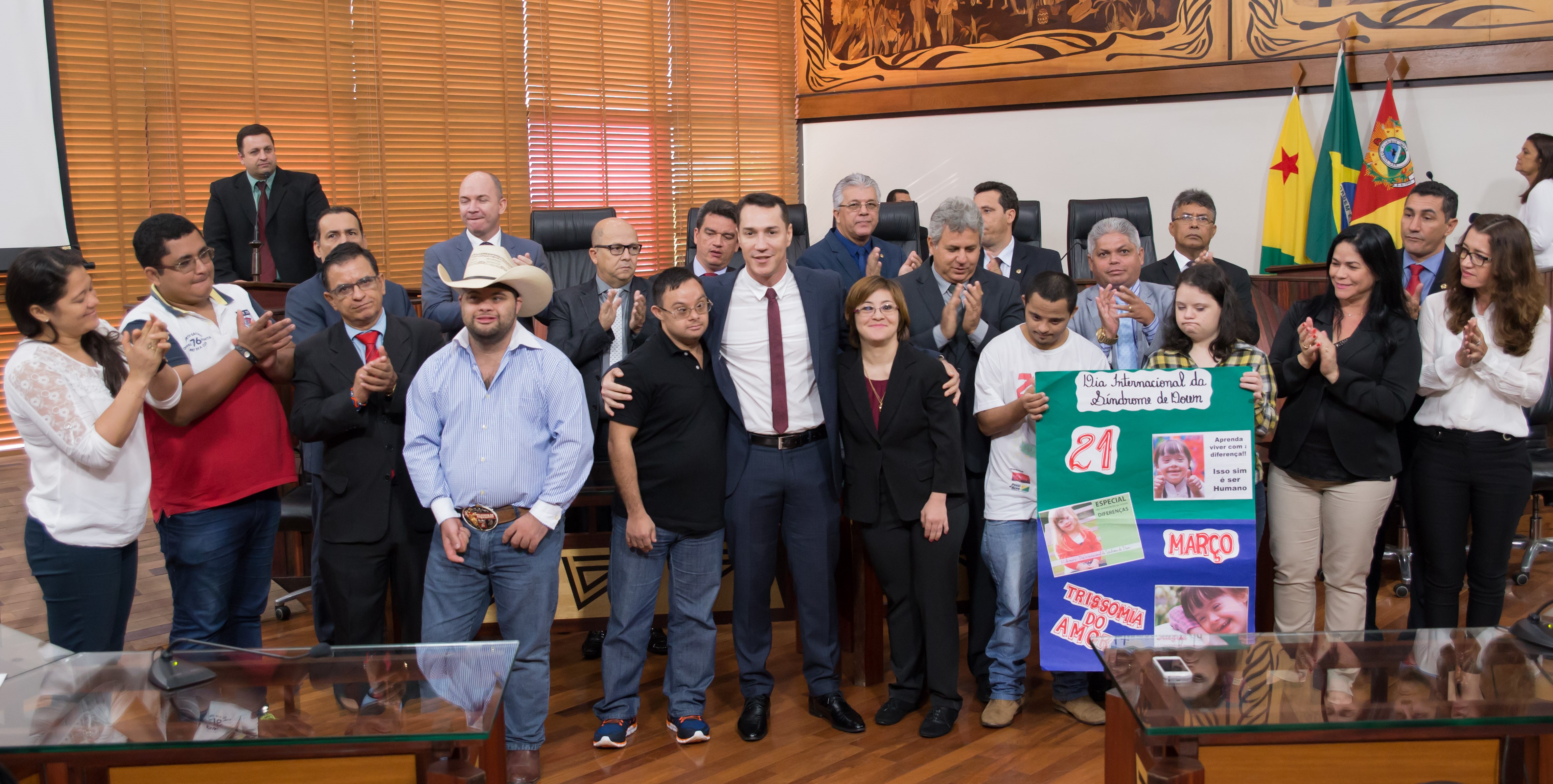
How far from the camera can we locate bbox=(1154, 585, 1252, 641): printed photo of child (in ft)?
10.4

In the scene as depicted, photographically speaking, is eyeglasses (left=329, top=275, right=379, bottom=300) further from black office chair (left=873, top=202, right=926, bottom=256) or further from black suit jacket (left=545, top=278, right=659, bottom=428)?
black office chair (left=873, top=202, right=926, bottom=256)

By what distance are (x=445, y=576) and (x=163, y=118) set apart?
477 cm

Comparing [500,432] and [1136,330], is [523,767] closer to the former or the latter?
[500,432]

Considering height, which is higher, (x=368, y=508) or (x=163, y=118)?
(x=163, y=118)

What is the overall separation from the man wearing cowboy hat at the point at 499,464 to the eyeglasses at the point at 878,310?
2.83 ft

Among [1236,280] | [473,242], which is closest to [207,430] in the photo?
[473,242]

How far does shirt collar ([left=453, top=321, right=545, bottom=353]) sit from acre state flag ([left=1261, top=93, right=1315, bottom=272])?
17.5ft

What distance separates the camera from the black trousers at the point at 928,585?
3.28m

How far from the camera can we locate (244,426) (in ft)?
10.2

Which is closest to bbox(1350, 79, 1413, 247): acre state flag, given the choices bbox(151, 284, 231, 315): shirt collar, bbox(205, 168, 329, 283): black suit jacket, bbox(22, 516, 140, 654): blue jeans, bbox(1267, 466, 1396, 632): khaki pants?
bbox(1267, 466, 1396, 632): khaki pants

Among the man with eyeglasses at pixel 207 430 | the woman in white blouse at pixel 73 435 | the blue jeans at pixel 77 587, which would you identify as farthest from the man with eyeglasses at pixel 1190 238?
the blue jeans at pixel 77 587

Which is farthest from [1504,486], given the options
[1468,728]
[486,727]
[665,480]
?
[486,727]

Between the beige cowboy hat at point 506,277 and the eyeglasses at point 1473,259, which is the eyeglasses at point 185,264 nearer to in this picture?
the beige cowboy hat at point 506,277

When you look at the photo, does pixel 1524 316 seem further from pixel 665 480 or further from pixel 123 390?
pixel 123 390
